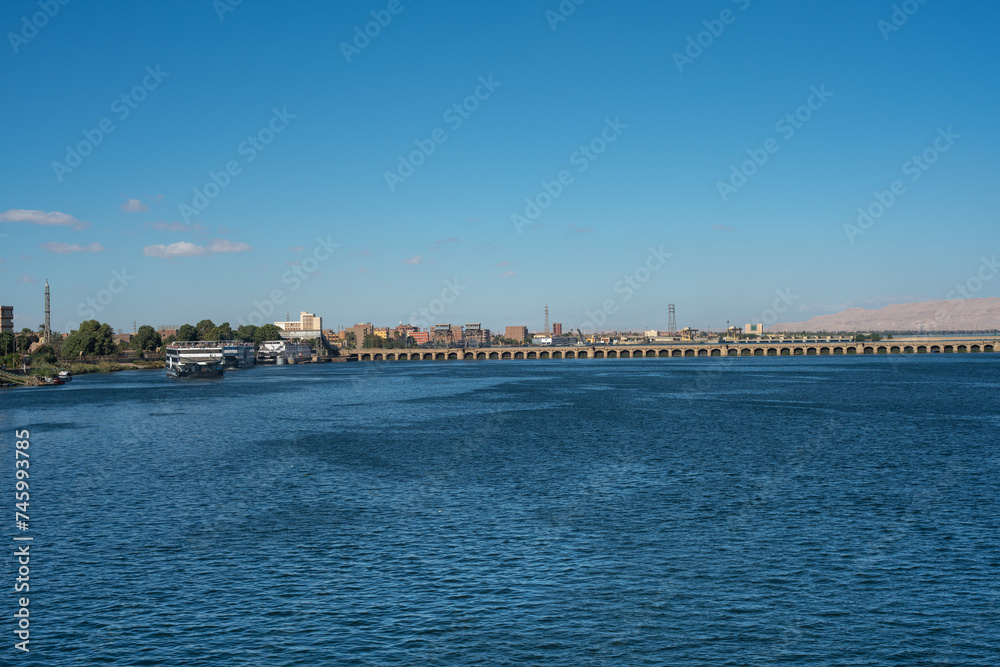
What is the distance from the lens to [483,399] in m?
119

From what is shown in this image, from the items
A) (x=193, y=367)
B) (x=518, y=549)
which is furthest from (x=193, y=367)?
(x=518, y=549)

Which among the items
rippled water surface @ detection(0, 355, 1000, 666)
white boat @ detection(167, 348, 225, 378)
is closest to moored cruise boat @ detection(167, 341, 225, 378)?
white boat @ detection(167, 348, 225, 378)

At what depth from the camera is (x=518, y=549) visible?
31.2 metres

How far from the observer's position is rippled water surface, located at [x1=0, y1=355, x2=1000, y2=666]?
22.4 meters

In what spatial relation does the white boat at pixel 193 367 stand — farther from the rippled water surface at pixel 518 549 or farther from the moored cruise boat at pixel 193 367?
the rippled water surface at pixel 518 549

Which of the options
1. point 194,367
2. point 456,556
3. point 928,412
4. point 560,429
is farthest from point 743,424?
point 194,367

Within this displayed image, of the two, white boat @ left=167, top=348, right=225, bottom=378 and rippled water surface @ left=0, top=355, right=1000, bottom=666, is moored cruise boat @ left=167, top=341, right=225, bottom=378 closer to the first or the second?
white boat @ left=167, top=348, right=225, bottom=378

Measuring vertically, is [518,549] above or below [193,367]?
below

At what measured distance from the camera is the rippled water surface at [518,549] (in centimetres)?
2241

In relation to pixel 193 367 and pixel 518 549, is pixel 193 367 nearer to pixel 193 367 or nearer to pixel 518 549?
pixel 193 367

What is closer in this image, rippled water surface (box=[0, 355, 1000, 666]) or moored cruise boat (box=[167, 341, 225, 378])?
rippled water surface (box=[0, 355, 1000, 666])

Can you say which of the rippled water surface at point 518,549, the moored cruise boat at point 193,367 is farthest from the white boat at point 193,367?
the rippled water surface at point 518,549

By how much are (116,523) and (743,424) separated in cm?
5984

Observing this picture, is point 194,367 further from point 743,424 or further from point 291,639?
point 291,639
